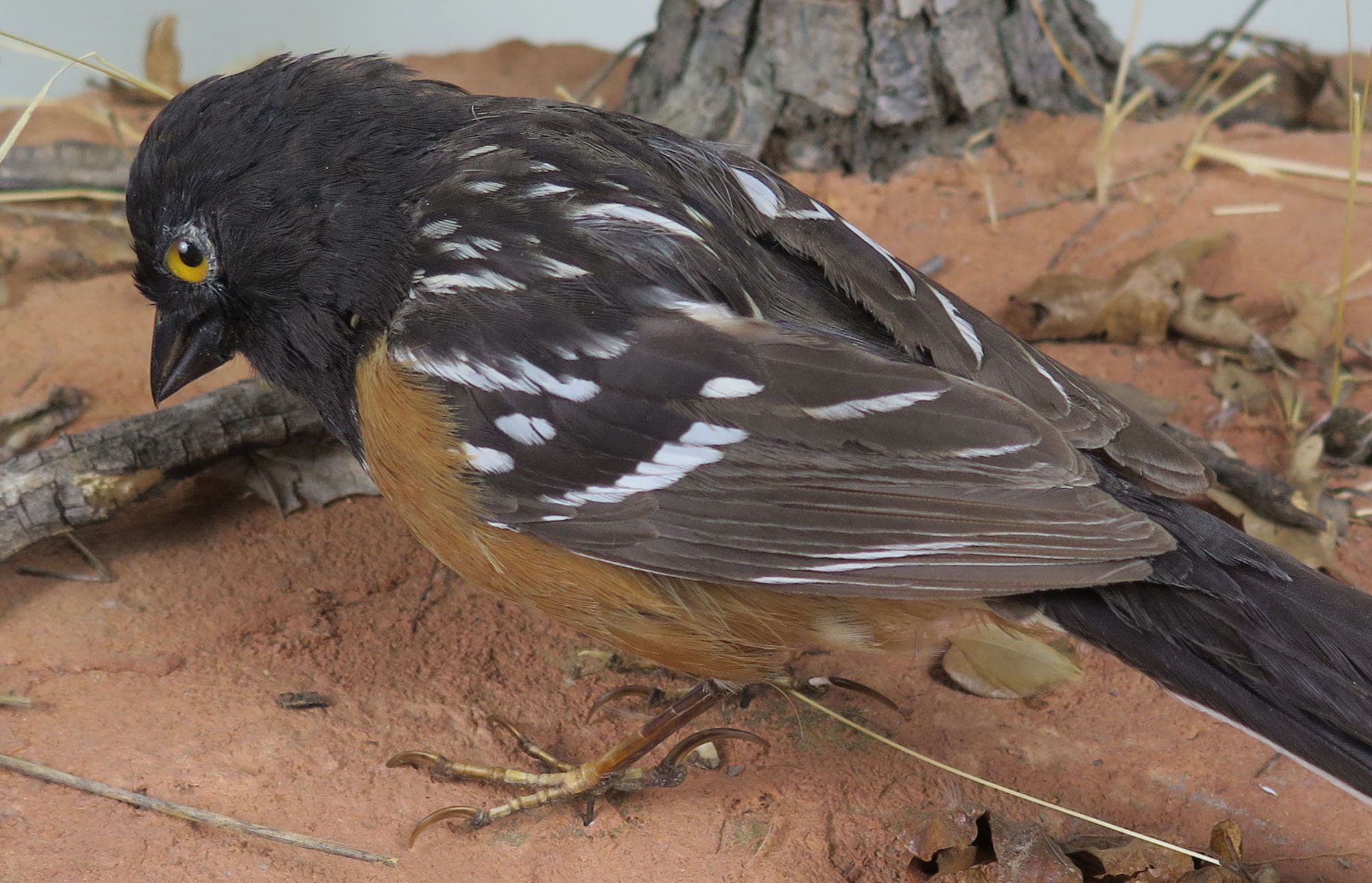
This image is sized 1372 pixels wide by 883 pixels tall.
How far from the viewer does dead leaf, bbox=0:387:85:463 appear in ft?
10.6

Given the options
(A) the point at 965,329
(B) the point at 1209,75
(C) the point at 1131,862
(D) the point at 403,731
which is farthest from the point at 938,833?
(B) the point at 1209,75

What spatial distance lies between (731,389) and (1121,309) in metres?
2.22

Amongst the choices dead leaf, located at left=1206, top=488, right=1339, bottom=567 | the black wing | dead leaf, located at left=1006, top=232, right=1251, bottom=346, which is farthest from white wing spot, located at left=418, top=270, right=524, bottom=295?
dead leaf, located at left=1006, top=232, right=1251, bottom=346

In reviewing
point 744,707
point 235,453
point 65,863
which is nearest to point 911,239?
point 744,707

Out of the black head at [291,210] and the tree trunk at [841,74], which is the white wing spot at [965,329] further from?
the tree trunk at [841,74]

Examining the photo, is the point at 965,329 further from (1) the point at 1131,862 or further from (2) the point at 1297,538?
(2) the point at 1297,538

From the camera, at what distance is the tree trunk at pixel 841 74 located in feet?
15.0

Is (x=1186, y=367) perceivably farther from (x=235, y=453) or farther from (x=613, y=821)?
(x=235, y=453)

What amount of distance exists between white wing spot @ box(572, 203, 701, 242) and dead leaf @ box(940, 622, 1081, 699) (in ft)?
3.78

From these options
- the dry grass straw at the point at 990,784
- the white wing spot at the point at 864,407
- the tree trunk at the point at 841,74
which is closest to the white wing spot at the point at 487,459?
the white wing spot at the point at 864,407

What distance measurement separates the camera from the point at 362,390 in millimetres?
2352

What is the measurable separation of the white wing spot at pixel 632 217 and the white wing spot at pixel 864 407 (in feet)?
1.56

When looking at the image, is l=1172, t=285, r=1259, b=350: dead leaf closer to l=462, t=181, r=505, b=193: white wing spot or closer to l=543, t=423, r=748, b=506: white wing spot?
l=543, t=423, r=748, b=506: white wing spot

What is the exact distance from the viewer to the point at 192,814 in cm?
214
